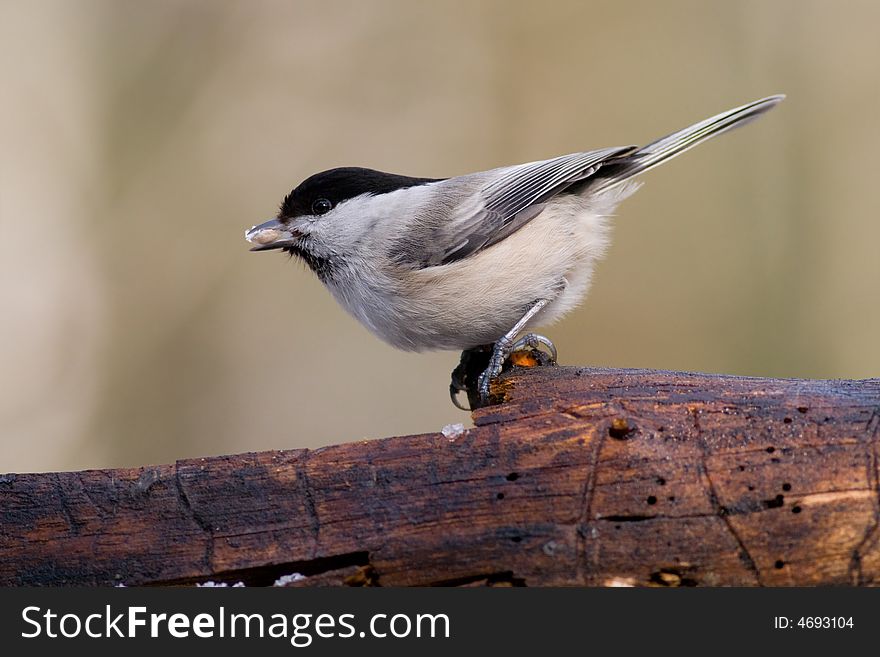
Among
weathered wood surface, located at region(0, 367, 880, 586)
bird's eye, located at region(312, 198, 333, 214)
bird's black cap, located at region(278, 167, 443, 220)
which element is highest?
bird's black cap, located at region(278, 167, 443, 220)

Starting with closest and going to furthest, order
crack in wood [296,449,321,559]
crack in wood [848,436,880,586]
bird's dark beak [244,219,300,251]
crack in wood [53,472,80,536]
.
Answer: crack in wood [848,436,880,586], crack in wood [296,449,321,559], crack in wood [53,472,80,536], bird's dark beak [244,219,300,251]

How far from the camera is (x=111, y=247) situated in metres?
5.43

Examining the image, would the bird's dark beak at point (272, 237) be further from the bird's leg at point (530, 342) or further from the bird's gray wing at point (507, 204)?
the bird's leg at point (530, 342)

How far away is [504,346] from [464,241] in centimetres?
46

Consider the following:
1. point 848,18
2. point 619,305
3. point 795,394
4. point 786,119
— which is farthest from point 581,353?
point 795,394

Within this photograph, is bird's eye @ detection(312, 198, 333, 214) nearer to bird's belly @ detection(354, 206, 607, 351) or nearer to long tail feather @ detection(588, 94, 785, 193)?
bird's belly @ detection(354, 206, 607, 351)

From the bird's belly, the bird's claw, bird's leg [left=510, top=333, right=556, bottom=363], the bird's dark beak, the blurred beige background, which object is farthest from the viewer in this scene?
the blurred beige background

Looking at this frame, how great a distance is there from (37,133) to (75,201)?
54 centimetres

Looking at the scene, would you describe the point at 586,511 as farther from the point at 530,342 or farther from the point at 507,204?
the point at 507,204

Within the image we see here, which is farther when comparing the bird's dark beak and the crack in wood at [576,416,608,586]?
the bird's dark beak

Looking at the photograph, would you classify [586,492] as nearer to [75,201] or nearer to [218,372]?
[218,372]

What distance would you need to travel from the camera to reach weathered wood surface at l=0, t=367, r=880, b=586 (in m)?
2.11

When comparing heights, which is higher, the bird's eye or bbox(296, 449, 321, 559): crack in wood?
the bird's eye

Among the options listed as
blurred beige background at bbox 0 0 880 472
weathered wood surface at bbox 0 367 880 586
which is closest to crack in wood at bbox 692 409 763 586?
weathered wood surface at bbox 0 367 880 586
